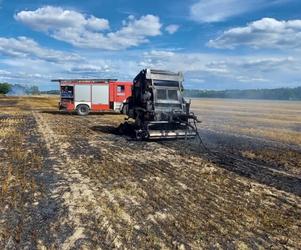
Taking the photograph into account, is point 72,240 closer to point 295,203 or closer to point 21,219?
point 21,219

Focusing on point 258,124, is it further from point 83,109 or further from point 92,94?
point 83,109

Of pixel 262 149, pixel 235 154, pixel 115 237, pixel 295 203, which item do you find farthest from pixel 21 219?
Answer: pixel 262 149

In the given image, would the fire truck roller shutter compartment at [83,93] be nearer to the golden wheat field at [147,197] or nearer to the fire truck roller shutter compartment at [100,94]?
the fire truck roller shutter compartment at [100,94]

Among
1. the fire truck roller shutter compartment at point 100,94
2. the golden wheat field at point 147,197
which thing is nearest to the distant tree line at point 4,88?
the fire truck roller shutter compartment at point 100,94

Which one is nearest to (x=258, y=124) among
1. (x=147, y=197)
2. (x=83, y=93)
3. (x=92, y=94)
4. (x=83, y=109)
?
(x=92, y=94)

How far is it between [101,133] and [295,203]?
1228cm

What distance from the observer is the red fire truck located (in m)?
30.5

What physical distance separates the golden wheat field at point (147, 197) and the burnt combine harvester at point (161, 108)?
191cm

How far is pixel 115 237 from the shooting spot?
5605 mm

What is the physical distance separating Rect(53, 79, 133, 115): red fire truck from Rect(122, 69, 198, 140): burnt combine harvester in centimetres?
1324

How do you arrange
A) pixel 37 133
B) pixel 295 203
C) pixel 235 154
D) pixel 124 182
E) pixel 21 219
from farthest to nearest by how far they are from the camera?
pixel 37 133, pixel 235 154, pixel 124 182, pixel 295 203, pixel 21 219

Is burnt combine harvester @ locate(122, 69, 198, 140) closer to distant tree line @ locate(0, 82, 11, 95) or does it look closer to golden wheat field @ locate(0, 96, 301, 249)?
golden wheat field @ locate(0, 96, 301, 249)

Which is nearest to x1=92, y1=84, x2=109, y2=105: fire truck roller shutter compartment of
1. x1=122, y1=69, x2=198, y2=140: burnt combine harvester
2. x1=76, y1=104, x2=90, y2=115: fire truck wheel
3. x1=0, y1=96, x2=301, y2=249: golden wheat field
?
x1=76, y1=104, x2=90, y2=115: fire truck wheel

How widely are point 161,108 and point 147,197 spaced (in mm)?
8986
